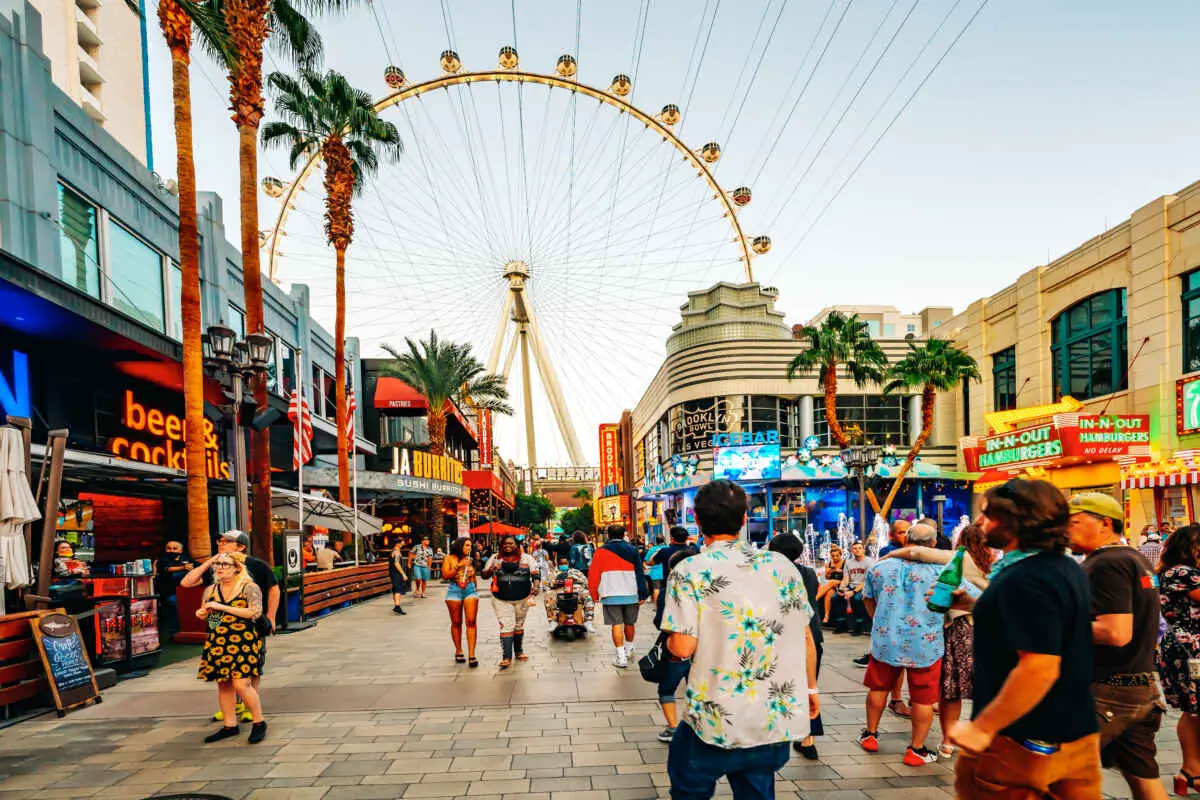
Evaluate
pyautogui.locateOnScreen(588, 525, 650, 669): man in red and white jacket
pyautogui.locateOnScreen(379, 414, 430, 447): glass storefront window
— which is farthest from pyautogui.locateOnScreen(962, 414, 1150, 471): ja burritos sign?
pyautogui.locateOnScreen(379, 414, 430, 447): glass storefront window

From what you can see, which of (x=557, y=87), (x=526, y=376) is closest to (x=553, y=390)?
(x=526, y=376)

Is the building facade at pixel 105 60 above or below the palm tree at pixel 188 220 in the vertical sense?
above

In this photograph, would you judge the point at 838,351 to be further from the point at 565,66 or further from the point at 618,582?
the point at 618,582

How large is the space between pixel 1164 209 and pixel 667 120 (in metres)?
20.9

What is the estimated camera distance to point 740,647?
2746 mm

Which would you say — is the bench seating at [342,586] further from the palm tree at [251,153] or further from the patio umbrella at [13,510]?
the patio umbrella at [13,510]

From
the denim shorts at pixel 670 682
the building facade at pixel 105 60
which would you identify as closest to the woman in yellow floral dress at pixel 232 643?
the denim shorts at pixel 670 682

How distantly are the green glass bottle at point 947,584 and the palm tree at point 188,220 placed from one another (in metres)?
11.6

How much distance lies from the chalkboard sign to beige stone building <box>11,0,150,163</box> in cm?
3529

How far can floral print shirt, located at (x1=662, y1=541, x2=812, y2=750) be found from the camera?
8.95 ft

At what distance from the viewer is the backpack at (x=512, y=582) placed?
8.49m

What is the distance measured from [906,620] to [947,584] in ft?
6.25

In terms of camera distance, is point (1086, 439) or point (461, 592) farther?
point (1086, 439)

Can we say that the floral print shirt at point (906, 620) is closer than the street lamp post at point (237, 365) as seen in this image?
Yes
